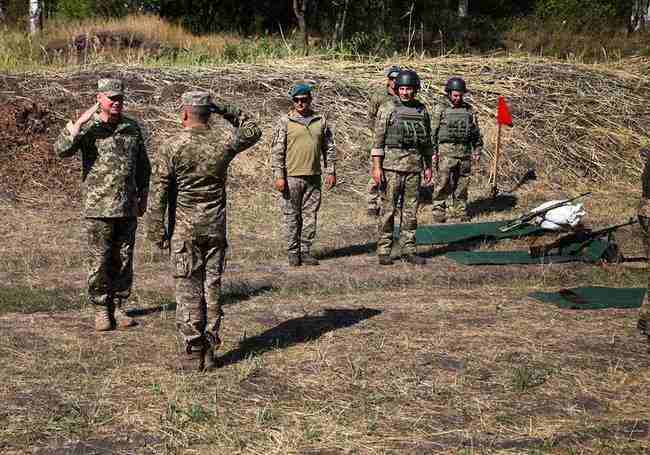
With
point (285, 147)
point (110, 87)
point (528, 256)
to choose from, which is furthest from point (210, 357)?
point (528, 256)

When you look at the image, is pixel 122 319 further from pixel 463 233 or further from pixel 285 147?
pixel 463 233

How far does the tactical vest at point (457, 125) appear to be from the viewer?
44.8ft

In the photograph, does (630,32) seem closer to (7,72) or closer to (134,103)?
(134,103)

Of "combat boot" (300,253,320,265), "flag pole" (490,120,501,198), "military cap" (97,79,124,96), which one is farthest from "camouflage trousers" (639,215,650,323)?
"flag pole" (490,120,501,198)

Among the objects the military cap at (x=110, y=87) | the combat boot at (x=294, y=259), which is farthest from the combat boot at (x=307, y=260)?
the military cap at (x=110, y=87)

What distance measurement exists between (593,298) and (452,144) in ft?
16.2

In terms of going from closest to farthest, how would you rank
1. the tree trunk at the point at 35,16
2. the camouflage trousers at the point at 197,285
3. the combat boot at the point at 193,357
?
the camouflage trousers at the point at 197,285
the combat boot at the point at 193,357
the tree trunk at the point at 35,16

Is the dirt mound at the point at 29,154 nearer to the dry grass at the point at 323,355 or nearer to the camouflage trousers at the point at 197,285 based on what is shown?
the dry grass at the point at 323,355

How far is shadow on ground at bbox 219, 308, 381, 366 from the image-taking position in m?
7.36

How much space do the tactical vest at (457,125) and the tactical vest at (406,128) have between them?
334cm

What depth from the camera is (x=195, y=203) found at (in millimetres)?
6520

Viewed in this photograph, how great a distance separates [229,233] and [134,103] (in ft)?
18.7

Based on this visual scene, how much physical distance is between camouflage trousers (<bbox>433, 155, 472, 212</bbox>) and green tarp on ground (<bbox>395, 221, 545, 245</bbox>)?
921 mm

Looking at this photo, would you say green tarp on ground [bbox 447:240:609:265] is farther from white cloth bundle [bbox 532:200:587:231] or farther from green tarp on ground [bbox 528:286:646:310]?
green tarp on ground [bbox 528:286:646:310]
